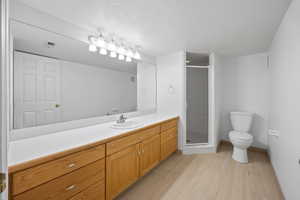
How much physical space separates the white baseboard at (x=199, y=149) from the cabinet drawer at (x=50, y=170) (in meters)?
2.00

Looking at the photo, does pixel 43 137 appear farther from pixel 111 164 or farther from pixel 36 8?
pixel 36 8

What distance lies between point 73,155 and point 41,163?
0.21 metres

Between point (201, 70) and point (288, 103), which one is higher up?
point (201, 70)

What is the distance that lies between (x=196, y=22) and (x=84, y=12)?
4.20 feet

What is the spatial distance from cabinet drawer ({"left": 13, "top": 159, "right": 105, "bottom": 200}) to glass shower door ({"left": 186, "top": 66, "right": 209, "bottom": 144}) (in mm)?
2325

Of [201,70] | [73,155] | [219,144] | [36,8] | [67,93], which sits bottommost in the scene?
[219,144]

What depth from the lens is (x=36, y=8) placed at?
1355 mm

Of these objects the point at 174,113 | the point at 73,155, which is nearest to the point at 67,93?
the point at 73,155

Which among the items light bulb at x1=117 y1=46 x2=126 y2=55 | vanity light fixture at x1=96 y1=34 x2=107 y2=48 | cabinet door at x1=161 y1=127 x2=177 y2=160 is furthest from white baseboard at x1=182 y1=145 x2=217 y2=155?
vanity light fixture at x1=96 y1=34 x2=107 y2=48

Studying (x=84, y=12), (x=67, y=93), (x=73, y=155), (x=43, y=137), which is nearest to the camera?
(x=73, y=155)

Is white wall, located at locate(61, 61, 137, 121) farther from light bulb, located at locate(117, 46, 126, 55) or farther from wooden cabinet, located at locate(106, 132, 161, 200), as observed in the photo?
wooden cabinet, located at locate(106, 132, 161, 200)

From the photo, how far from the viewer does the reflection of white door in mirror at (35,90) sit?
1269 millimetres

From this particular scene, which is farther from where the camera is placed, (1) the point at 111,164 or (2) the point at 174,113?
(2) the point at 174,113

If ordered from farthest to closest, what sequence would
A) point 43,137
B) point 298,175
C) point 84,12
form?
point 84,12, point 43,137, point 298,175
